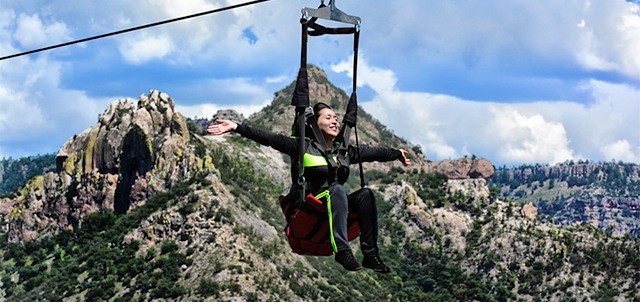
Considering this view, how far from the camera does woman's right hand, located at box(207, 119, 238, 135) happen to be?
44.5ft

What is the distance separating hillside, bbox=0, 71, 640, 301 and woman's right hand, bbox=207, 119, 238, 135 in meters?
93.2

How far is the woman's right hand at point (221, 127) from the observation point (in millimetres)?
13576

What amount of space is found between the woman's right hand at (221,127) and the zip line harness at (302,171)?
0.99m

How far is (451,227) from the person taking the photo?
183 meters

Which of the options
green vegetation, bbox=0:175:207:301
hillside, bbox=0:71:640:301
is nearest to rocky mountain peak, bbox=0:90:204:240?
hillside, bbox=0:71:640:301

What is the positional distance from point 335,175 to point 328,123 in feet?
2.75

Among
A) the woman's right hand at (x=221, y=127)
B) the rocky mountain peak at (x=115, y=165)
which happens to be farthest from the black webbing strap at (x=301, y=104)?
the rocky mountain peak at (x=115, y=165)

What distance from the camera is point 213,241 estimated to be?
117 m

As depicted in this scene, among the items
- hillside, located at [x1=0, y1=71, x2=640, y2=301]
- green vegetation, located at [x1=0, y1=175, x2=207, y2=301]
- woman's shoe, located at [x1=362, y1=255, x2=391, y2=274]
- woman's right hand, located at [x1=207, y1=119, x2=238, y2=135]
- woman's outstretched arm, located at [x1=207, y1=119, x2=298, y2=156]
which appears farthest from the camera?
hillside, located at [x1=0, y1=71, x2=640, y2=301]

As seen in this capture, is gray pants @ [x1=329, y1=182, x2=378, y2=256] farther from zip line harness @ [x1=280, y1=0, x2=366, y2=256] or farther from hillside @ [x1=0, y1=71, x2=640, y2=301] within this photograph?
hillside @ [x1=0, y1=71, x2=640, y2=301]

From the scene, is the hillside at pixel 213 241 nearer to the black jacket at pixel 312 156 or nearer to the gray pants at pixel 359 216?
the black jacket at pixel 312 156

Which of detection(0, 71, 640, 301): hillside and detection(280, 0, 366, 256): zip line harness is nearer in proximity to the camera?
detection(280, 0, 366, 256): zip line harness

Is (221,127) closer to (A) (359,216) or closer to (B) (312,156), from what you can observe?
(B) (312,156)

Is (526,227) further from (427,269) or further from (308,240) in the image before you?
(308,240)
